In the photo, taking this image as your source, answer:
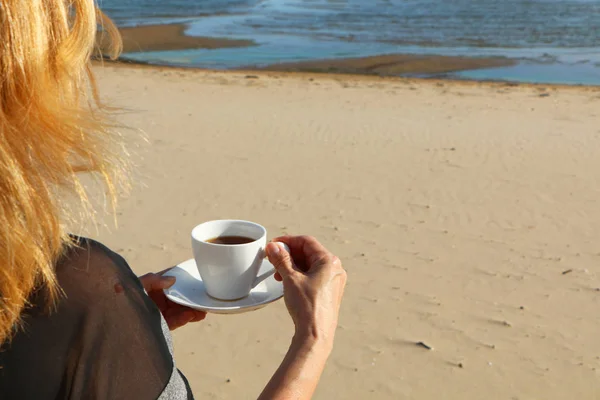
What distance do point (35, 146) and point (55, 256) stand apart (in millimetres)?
146

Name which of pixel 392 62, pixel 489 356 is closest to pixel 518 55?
pixel 392 62

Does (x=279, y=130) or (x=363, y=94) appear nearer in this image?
(x=279, y=130)

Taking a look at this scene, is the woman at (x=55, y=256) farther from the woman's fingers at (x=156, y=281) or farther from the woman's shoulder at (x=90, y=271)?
the woman's fingers at (x=156, y=281)

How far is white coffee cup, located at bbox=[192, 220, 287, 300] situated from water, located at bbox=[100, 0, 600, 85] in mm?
12212

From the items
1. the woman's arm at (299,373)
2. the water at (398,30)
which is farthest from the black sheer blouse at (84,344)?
the water at (398,30)

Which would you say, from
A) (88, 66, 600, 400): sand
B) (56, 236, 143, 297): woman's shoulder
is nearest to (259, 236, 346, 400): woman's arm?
(56, 236, 143, 297): woman's shoulder

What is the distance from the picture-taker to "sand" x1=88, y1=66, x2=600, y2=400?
10.2 feet

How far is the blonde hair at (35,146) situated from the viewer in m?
0.85

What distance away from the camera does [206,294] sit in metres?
1.67

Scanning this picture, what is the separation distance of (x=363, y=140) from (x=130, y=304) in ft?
20.8

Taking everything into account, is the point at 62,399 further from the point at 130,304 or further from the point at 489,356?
the point at 489,356

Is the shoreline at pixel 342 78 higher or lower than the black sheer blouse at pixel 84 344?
lower

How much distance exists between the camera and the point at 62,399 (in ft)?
2.83

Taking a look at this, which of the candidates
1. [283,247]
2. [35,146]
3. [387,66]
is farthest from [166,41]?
[35,146]
